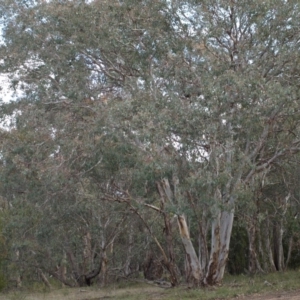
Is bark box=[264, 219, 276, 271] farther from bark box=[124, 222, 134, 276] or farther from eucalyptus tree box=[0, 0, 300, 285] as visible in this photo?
eucalyptus tree box=[0, 0, 300, 285]

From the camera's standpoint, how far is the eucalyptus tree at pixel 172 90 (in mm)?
15781

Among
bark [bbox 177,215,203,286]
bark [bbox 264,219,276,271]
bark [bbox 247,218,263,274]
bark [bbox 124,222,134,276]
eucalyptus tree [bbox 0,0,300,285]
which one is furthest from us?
bark [bbox 124,222,134,276]

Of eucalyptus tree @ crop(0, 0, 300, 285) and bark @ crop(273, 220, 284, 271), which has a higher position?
eucalyptus tree @ crop(0, 0, 300, 285)

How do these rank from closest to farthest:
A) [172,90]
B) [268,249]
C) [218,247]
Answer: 1. [172,90]
2. [218,247]
3. [268,249]

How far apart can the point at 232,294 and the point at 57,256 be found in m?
13.0

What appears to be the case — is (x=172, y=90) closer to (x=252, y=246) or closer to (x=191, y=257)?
(x=191, y=257)

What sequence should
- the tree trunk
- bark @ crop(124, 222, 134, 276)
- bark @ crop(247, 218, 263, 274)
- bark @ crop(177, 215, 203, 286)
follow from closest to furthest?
the tree trunk → bark @ crop(177, 215, 203, 286) → bark @ crop(247, 218, 263, 274) → bark @ crop(124, 222, 134, 276)

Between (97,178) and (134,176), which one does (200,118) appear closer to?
(134,176)

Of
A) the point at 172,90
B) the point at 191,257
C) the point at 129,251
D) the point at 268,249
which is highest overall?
the point at 172,90

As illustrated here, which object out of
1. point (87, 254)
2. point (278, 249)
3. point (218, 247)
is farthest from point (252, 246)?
point (87, 254)

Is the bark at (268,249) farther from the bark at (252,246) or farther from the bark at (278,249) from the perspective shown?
the bark at (252,246)

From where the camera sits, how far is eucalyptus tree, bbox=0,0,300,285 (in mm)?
15781

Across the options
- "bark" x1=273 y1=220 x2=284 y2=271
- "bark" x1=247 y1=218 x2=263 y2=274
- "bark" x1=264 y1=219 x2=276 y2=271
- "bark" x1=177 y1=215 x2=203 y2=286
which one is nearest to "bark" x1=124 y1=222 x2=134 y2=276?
"bark" x1=247 y1=218 x2=263 y2=274

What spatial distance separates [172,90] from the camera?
17109 mm
